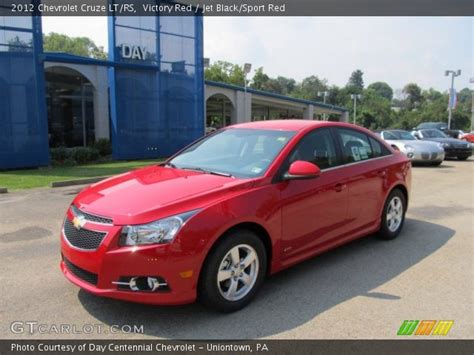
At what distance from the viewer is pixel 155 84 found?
19.5 meters

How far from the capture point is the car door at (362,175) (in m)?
5.04

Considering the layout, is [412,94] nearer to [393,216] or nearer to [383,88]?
[383,88]

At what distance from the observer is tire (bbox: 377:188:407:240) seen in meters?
5.75

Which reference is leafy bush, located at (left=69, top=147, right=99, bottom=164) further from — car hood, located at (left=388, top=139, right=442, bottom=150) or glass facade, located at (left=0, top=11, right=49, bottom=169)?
car hood, located at (left=388, top=139, right=442, bottom=150)

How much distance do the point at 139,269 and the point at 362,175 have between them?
9.79 feet

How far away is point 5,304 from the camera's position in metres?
3.92

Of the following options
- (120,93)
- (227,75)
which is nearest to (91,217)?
(120,93)

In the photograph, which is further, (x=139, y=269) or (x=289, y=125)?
(x=289, y=125)

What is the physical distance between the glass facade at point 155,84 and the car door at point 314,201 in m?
14.7

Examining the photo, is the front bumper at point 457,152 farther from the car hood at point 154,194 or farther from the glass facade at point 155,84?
the car hood at point 154,194

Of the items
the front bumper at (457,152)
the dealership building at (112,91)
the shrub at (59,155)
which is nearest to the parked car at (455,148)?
the front bumper at (457,152)

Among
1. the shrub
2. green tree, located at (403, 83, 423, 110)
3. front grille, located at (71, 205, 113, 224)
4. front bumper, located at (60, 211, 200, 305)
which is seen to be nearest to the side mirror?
front bumper, located at (60, 211, 200, 305)

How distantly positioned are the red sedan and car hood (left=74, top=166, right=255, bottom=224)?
0.01m

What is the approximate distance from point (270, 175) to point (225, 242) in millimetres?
863
